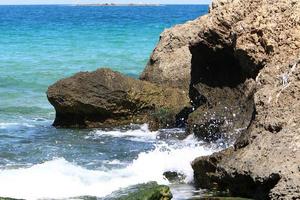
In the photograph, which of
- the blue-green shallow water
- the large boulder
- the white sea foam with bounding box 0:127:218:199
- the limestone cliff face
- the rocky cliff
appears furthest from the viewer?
the large boulder

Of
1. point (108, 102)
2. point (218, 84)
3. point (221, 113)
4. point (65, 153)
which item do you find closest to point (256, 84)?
point (221, 113)

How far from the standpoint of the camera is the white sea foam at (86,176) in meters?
8.74

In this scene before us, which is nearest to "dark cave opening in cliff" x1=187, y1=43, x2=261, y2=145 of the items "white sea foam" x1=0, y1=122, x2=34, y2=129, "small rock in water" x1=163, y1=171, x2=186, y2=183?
"small rock in water" x1=163, y1=171, x2=186, y2=183

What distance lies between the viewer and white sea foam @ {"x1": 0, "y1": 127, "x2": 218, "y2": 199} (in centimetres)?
874

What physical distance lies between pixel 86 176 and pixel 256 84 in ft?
8.76

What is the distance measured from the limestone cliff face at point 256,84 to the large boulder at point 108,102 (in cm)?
113

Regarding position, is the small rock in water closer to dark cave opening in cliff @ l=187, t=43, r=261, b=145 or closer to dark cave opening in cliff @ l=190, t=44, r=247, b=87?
dark cave opening in cliff @ l=187, t=43, r=261, b=145

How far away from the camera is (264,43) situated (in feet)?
30.7

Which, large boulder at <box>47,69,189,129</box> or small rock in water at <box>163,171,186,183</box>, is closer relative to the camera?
small rock in water at <box>163,171,186,183</box>

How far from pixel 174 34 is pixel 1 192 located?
7950 millimetres

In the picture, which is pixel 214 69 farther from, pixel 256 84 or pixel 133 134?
pixel 256 84

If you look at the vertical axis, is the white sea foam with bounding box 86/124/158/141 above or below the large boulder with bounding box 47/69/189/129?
below

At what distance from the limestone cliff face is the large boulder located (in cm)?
113

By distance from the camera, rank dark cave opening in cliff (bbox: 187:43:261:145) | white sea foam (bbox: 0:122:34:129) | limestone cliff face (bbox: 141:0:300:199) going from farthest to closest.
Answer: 1. white sea foam (bbox: 0:122:34:129)
2. dark cave opening in cliff (bbox: 187:43:261:145)
3. limestone cliff face (bbox: 141:0:300:199)
